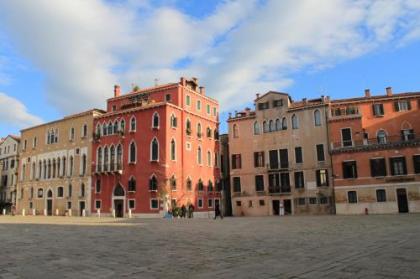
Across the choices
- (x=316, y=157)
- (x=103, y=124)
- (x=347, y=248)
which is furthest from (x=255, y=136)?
(x=347, y=248)

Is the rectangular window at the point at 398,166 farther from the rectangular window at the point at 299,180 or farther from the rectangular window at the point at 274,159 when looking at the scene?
the rectangular window at the point at 274,159

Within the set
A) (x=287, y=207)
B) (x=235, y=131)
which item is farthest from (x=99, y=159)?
(x=287, y=207)

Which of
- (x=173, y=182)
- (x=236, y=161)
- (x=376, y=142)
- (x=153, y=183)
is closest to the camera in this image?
(x=376, y=142)

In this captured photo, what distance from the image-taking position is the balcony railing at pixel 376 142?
35.8 meters

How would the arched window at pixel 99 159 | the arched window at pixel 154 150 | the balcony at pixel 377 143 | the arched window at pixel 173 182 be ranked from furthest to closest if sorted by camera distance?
the arched window at pixel 99 159, the arched window at pixel 154 150, the arched window at pixel 173 182, the balcony at pixel 377 143

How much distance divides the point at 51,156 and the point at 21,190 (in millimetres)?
8811

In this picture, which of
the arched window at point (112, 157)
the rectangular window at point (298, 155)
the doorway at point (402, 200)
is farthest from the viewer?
the arched window at point (112, 157)

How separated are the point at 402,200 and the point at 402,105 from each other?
10.3 metres

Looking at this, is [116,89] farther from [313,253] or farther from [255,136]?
[313,253]

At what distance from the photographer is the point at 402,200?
35.1 m

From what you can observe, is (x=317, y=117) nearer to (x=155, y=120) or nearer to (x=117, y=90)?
(x=155, y=120)

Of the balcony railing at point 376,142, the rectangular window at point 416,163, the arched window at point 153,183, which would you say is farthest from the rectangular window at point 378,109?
the arched window at point 153,183

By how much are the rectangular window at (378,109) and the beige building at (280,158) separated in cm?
483

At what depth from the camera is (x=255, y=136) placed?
45406 millimetres
